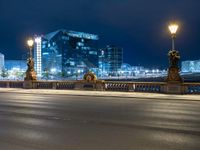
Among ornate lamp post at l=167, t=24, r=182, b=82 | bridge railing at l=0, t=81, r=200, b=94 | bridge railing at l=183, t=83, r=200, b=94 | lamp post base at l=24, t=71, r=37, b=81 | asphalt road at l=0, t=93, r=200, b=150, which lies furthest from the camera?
lamp post base at l=24, t=71, r=37, b=81

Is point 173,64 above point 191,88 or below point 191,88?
above

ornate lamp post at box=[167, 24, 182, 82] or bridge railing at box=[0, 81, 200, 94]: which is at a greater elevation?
ornate lamp post at box=[167, 24, 182, 82]

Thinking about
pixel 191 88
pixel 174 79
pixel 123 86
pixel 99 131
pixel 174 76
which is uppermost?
pixel 174 76

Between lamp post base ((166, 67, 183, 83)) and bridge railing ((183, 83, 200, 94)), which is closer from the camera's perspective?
bridge railing ((183, 83, 200, 94))

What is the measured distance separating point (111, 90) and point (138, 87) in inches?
116

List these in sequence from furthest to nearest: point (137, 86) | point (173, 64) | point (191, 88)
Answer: point (137, 86), point (191, 88), point (173, 64)

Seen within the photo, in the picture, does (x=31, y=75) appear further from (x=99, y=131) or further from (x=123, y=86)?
(x=99, y=131)

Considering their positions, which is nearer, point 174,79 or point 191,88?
point 174,79

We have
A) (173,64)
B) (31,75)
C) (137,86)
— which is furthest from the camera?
(31,75)

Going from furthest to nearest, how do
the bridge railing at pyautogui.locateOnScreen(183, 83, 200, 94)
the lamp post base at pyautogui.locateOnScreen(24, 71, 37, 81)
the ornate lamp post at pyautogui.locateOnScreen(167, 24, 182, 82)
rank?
the lamp post base at pyautogui.locateOnScreen(24, 71, 37, 81)
the ornate lamp post at pyautogui.locateOnScreen(167, 24, 182, 82)
the bridge railing at pyautogui.locateOnScreen(183, 83, 200, 94)

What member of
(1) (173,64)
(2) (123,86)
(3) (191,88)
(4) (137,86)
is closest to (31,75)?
(2) (123,86)

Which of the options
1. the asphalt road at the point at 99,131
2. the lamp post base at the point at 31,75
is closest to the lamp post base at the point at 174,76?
the asphalt road at the point at 99,131

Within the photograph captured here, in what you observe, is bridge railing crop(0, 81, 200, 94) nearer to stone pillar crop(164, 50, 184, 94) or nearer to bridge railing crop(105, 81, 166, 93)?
bridge railing crop(105, 81, 166, 93)

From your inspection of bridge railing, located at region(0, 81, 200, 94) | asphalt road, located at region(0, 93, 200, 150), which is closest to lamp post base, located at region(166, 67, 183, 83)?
bridge railing, located at region(0, 81, 200, 94)
